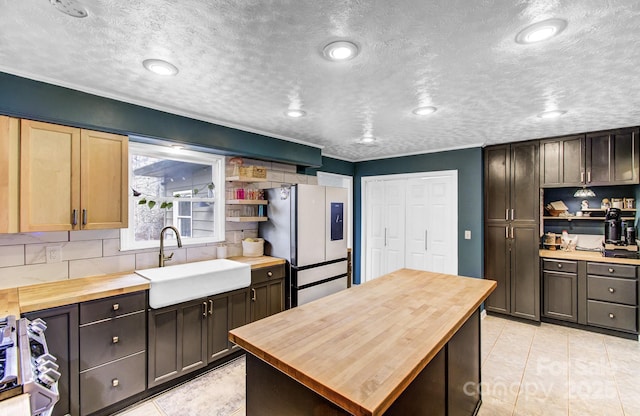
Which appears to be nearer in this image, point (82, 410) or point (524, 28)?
point (524, 28)

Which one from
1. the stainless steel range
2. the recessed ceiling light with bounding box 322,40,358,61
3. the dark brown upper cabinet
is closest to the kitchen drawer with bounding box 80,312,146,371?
the stainless steel range

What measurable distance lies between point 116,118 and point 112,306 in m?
1.45

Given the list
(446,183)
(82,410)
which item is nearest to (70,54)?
(82,410)

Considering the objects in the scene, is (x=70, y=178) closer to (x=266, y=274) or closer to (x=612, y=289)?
(x=266, y=274)

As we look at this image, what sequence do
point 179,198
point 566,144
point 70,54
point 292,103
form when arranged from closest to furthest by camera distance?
point 70,54
point 292,103
point 179,198
point 566,144

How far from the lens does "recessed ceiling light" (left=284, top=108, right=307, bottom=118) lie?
271cm

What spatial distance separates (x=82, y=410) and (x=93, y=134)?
1968 mm

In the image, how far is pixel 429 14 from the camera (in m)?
1.36

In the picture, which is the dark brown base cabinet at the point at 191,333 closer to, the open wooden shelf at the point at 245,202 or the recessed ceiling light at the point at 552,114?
the open wooden shelf at the point at 245,202

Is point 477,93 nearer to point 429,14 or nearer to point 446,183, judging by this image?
point 429,14

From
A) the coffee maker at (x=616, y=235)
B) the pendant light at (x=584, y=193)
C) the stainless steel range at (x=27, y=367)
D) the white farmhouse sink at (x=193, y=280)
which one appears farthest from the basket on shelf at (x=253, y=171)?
the coffee maker at (x=616, y=235)

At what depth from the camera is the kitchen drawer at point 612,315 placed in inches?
132

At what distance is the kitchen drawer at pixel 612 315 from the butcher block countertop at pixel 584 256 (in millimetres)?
505

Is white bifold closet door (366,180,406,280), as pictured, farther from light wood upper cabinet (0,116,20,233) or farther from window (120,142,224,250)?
light wood upper cabinet (0,116,20,233)
